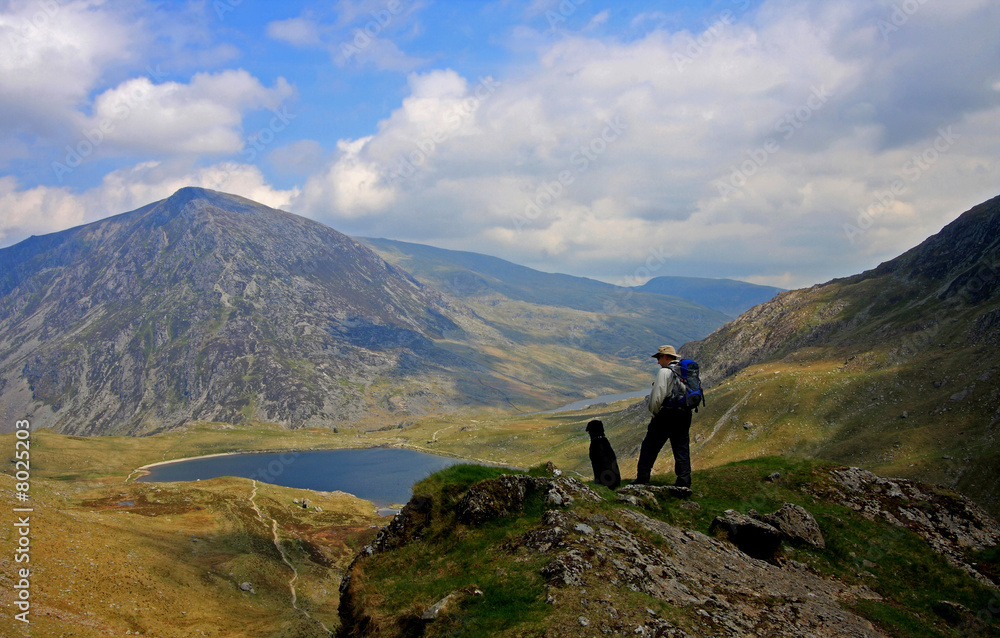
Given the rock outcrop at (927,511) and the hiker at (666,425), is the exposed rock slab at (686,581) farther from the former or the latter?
the rock outcrop at (927,511)

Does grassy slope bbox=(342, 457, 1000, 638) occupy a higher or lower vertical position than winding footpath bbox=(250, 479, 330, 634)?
higher

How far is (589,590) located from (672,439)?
8805 millimetres

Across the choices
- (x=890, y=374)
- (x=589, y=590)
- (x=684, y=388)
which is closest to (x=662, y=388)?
(x=684, y=388)

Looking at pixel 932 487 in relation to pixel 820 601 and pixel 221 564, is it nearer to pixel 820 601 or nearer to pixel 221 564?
pixel 820 601

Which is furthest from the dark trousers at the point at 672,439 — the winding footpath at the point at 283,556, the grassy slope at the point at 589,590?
the winding footpath at the point at 283,556

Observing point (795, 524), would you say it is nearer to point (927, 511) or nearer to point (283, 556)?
point (927, 511)

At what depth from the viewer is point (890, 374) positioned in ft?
302

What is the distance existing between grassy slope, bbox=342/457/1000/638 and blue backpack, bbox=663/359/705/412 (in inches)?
148

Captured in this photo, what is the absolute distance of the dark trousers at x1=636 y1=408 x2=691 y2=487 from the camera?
19.4 metres

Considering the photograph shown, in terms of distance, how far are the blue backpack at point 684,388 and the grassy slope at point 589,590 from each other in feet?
12.3

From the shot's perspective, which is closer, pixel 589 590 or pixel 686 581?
pixel 589 590

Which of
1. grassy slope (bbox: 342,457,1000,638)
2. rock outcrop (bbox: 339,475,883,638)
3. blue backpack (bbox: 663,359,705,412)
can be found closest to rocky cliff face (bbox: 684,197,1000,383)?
grassy slope (bbox: 342,457,1000,638)

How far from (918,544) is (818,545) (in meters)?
4.71

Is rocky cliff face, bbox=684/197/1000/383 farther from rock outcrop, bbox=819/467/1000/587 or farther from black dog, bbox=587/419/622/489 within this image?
black dog, bbox=587/419/622/489
